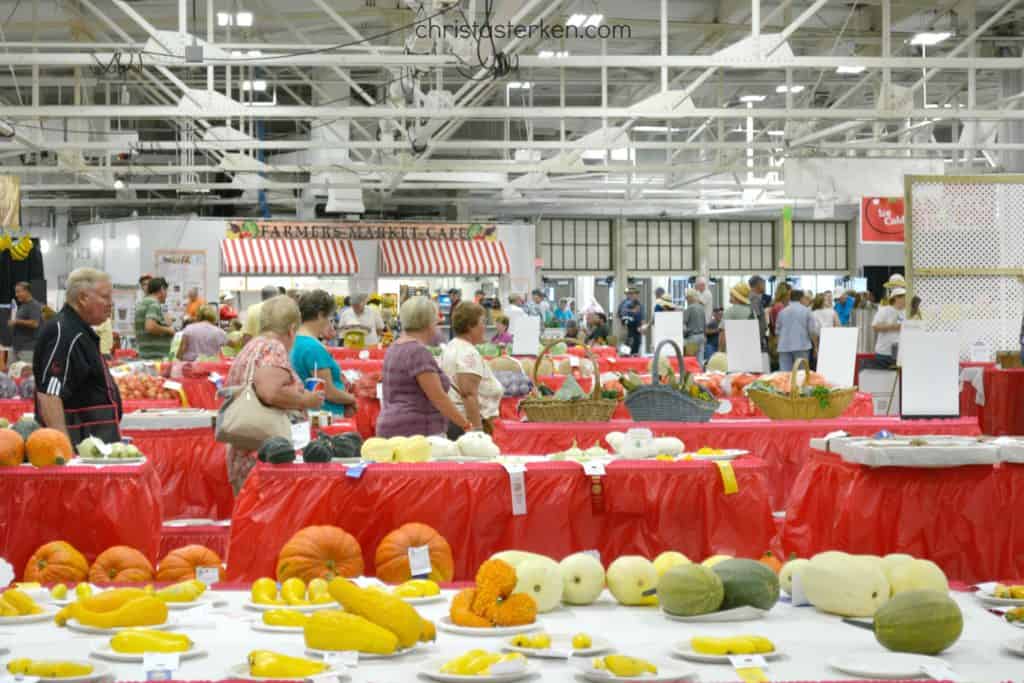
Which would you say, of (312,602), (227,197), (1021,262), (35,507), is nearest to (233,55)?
(1021,262)

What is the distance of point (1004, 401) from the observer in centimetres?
1369

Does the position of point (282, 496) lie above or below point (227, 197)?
below

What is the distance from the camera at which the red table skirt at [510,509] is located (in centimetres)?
555

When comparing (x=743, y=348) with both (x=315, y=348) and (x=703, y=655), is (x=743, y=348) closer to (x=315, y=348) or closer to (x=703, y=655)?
(x=315, y=348)

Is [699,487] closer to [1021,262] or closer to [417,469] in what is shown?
[417,469]

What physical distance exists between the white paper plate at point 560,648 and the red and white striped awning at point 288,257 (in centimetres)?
2861

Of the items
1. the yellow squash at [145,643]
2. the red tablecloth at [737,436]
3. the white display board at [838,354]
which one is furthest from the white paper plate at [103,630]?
the white display board at [838,354]

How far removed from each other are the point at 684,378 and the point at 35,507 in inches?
136

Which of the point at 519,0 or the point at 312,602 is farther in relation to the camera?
the point at 519,0

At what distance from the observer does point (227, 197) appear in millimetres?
35875

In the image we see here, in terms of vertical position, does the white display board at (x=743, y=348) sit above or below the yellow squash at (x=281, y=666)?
above

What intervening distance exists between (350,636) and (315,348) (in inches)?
188

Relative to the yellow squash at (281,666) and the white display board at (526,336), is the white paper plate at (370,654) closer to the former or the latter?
the yellow squash at (281,666)

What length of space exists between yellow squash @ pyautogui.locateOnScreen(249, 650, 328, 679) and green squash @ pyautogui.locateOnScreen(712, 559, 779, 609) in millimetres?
965
